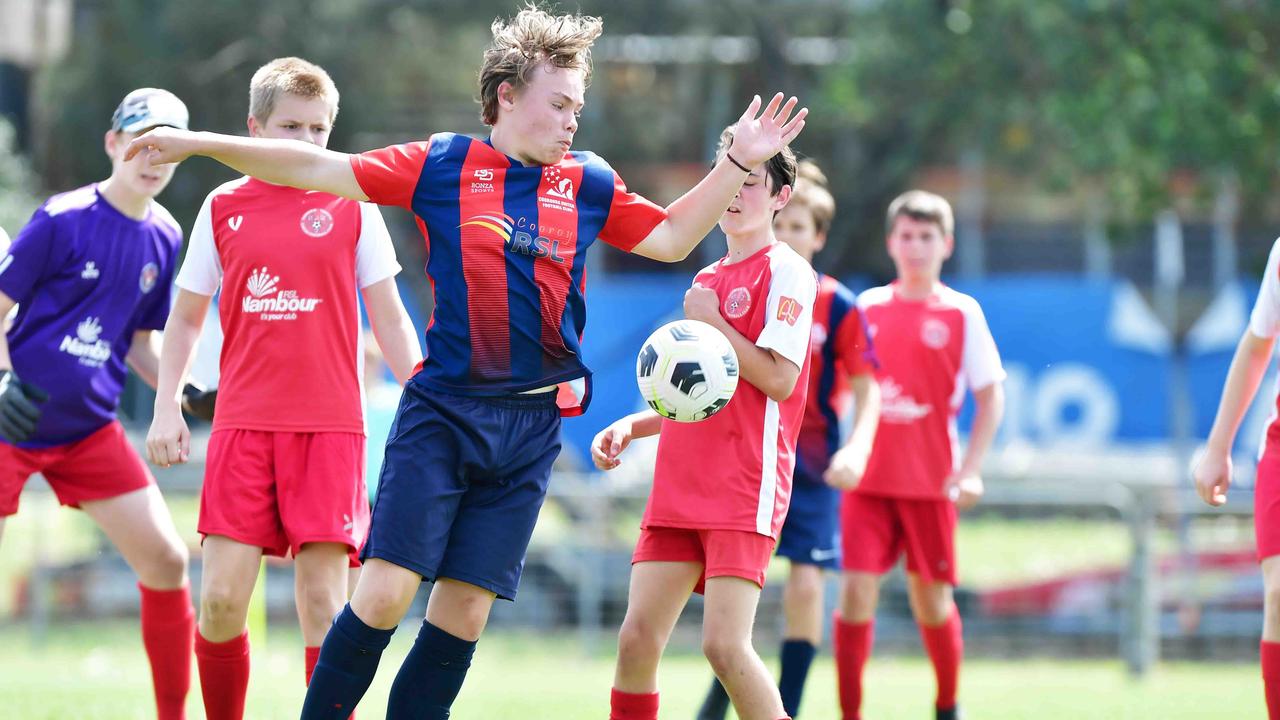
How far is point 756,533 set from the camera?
4.60 metres

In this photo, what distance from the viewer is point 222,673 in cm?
493

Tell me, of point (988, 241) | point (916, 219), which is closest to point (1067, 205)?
point (988, 241)

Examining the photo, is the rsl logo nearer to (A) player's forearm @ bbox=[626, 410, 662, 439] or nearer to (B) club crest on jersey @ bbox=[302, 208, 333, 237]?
(A) player's forearm @ bbox=[626, 410, 662, 439]

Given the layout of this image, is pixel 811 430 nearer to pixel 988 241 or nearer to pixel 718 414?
pixel 718 414

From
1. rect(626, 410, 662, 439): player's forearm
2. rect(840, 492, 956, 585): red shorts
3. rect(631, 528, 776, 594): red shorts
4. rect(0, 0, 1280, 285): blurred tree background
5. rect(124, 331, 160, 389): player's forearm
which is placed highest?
rect(0, 0, 1280, 285): blurred tree background

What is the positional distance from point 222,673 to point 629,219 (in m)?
1.93

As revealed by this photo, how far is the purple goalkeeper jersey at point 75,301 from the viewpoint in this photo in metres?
5.54

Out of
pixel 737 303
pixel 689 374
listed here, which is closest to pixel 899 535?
pixel 737 303

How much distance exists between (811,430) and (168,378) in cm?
266

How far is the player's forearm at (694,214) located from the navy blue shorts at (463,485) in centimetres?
53

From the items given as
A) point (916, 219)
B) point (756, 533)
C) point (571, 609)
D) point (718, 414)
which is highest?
point (916, 219)

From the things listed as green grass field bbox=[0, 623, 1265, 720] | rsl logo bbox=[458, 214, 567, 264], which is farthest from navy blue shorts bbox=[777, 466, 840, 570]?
rsl logo bbox=[458, 214, 567, 264]

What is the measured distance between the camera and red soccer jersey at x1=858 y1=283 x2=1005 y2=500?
6.69 m

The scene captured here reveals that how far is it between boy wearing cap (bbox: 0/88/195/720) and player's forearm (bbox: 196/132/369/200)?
1.35 meters
